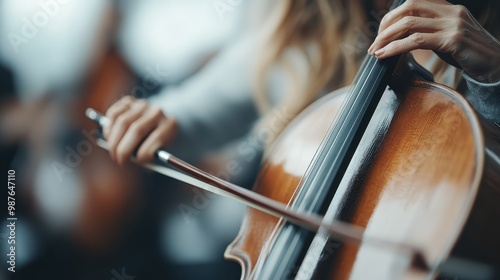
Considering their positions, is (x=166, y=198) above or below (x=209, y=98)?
below

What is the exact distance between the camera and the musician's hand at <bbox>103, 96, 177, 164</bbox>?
691 millimetres

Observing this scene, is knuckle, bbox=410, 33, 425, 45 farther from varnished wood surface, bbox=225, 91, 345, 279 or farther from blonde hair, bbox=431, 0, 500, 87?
blonde hair, bbox=431, 0, 500, 87

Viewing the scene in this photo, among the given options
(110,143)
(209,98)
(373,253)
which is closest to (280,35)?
(209,98)

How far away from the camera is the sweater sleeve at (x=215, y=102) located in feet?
2.83

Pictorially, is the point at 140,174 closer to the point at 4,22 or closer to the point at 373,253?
the point at 4,22

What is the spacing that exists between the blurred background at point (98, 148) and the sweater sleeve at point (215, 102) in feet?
0.06

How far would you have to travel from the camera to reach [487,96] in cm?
63

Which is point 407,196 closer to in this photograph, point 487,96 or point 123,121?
point 487,96

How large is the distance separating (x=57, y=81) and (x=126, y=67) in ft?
0.38

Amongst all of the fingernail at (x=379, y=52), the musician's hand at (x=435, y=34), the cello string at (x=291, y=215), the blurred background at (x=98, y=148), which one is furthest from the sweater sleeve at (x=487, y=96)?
the blurred background at (x=98, y=148)

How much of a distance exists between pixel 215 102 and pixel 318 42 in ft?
0.87

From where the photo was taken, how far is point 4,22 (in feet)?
→ 2.44

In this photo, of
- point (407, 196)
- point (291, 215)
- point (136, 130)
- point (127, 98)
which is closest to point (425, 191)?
point (407, 196)

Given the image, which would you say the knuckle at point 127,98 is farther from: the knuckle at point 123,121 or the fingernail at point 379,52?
the fingernail at point 379,52
